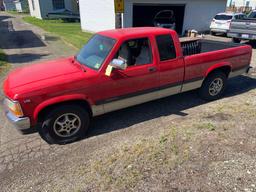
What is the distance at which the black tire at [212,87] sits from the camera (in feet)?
18.8

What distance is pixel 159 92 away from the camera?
4980mm

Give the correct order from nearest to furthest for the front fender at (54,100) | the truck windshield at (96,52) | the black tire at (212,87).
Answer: the front fender at (54,100)
the truck windshield at (96,52)
the black tire at (212,87)

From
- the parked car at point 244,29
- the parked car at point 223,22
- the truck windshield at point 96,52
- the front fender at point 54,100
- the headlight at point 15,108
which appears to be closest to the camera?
the headlight at point 15,108

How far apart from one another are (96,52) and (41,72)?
1.11 meters

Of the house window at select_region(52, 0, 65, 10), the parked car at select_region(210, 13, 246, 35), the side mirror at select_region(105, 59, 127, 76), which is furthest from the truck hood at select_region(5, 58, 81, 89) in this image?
the house window at select_region(52, 0, 65, 10)

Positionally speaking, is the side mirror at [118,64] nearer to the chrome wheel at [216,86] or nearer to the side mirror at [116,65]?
the side mirror at [116,65]

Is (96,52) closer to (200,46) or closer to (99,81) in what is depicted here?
(99,81)

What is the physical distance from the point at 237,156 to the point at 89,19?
57.7 feet

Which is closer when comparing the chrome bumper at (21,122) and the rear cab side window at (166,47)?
the chrome bumper at (21,122)

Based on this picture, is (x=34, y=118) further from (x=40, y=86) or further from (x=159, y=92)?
(x=159, y=92)

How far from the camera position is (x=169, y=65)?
4.82 metres

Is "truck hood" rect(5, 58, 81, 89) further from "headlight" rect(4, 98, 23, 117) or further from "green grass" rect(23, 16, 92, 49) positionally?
"green grass" rect(23, 16, 92, 49)

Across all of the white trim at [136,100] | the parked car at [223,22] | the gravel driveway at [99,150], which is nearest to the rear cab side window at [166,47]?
the white trim at [136,100]

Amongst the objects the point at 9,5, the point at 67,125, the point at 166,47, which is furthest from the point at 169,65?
the point at 9,5
